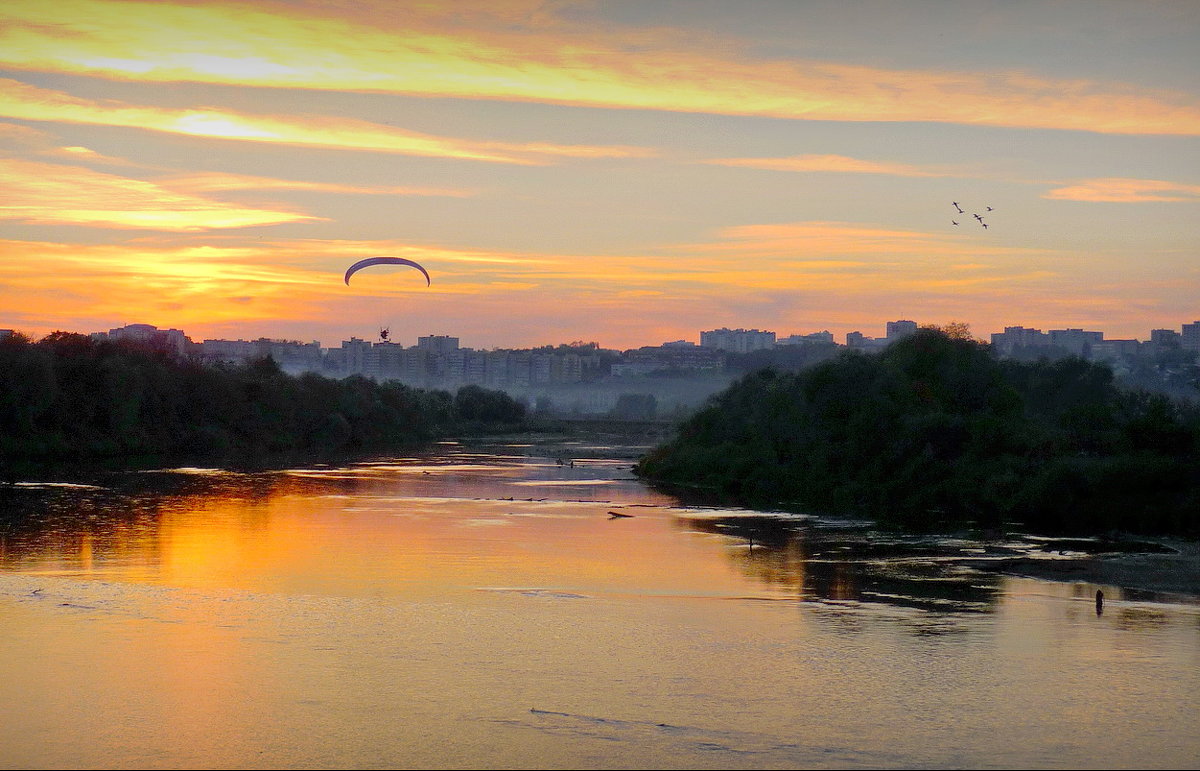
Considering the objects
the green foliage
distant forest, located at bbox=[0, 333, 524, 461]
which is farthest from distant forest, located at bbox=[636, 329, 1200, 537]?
the green foliage

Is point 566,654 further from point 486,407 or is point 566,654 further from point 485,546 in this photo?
point 486,407

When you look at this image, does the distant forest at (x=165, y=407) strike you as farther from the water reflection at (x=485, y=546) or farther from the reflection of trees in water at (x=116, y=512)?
the water reflection at (x=485, y=546)

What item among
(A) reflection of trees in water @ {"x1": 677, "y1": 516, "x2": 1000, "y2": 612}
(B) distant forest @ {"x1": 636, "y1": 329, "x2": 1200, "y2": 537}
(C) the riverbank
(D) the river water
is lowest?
(D) the river water

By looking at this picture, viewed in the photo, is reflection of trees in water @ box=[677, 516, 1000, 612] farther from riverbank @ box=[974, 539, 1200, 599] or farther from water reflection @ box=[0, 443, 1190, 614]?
riverbank @ box=[974, 539, 1200, 599]

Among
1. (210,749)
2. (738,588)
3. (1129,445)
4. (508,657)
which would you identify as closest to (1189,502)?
(1129,445)

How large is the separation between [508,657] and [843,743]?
15.6ft

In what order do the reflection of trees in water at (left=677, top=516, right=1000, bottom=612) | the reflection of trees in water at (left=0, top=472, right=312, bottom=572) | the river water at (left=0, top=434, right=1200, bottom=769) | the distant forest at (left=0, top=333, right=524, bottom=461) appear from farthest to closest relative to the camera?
the distant forest at (left=0, top=333, right=524, bottom=461), the reflection of trees in water at (left=0, top=472, right=312, bottom=572), the reflection of trees in water at (left=677, top=516, right=1000, bottom=612), the river water at (left=0, top=434, right=1200, bottom=769)

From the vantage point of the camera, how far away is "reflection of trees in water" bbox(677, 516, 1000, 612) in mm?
19859

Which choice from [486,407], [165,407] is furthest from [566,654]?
[486,407]

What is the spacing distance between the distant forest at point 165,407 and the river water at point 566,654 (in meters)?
29.1

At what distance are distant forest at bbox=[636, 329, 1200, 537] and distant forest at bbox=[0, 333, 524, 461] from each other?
26.9 metres

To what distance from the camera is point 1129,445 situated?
30719mm

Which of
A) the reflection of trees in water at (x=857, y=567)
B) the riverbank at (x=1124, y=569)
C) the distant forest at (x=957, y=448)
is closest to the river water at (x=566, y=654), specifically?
the reflection of trees in water at (x=857, y=567)

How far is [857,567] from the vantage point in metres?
23.2
